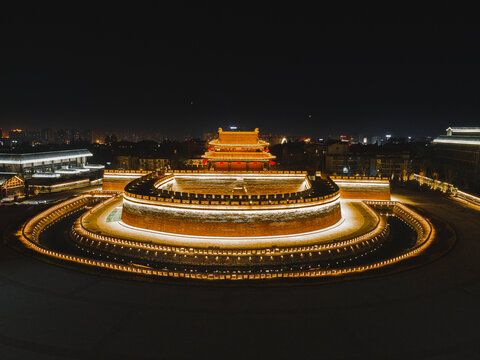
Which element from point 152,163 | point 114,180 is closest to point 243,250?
point 114,180

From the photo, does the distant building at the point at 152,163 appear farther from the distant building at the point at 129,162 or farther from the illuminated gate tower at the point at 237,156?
the illuminated gate tower at the point at 237,156

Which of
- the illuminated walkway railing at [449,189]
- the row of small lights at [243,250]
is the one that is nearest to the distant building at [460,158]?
the illuminated walkway railing at [449,189]

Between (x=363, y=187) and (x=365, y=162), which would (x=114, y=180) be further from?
(x=365, y=162)

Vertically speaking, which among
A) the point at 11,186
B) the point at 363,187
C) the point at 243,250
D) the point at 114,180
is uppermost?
the point at 114,180

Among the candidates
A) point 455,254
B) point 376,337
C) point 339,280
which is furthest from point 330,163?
point 376,337

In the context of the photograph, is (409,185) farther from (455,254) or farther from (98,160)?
(98,160)

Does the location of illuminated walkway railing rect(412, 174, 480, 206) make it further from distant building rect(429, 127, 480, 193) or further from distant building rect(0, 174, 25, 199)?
distant building rect(0, 174, 25, 199)

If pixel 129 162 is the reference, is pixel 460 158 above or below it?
above
